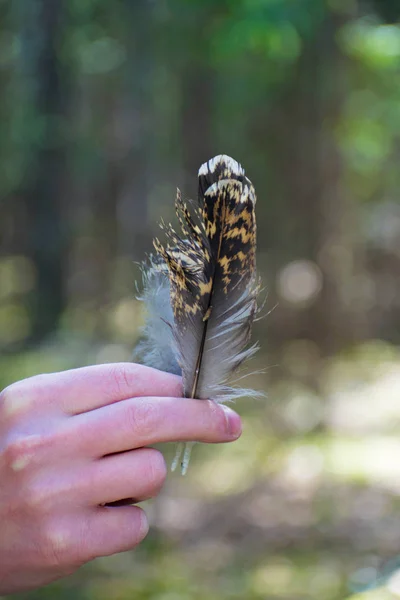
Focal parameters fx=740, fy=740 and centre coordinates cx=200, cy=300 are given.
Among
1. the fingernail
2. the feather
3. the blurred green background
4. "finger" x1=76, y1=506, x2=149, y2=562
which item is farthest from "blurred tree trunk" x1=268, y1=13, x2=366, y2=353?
"finger" x1=76, y1=506, x2=149, y2=562

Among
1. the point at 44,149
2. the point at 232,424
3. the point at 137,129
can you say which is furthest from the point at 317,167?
the point at 232,424

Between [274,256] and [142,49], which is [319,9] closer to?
[142,49]

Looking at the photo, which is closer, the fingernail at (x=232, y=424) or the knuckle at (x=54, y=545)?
the knuckle at (x=54, y=545)

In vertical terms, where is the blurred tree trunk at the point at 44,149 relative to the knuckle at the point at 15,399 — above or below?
above

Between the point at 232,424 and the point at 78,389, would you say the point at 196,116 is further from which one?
the point at 78,389

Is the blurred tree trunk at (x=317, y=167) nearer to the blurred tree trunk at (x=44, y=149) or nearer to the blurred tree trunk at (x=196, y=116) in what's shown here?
the blurred tree trunk at (x=196, y=116)

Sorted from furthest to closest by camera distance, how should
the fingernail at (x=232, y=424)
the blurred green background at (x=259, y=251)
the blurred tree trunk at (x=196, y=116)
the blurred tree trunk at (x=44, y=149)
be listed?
the blurred tree trunk at (x=196, y=116) → the blurred tree trunk at (x=44, y=149) → the blurred green background at (x=259, y=251) → the fingernail at (x=232, y=424)

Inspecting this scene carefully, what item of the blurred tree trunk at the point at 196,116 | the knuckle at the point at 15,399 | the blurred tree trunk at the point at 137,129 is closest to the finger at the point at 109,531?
the knuckle at the point at 15,399
